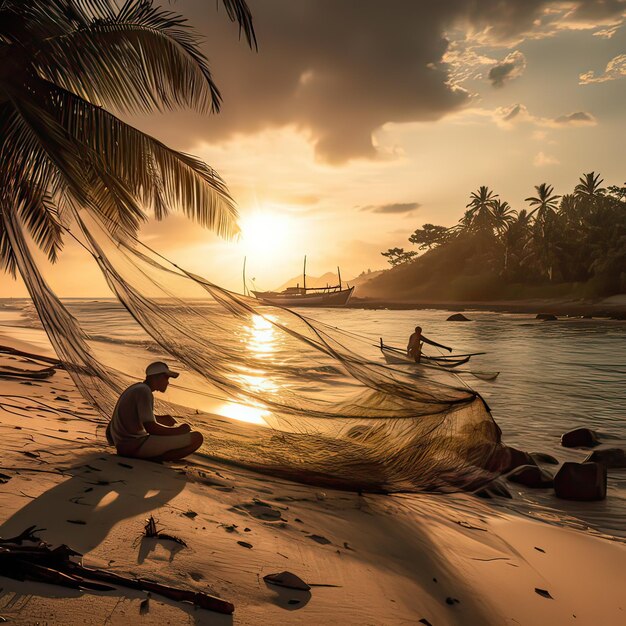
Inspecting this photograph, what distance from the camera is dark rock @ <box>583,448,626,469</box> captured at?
23.1 ft

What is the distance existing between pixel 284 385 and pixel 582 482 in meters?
3.83

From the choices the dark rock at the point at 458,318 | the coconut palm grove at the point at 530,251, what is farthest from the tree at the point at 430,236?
the dark rock at the point at 458,318

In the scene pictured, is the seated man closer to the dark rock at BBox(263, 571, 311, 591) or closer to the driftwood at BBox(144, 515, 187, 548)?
the driftwood at BBox(144, 515, 187, 548)

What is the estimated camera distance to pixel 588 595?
12.0 ft

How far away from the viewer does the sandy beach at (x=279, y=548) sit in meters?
2.64

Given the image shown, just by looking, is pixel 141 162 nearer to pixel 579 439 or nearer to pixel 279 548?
pixel 279 548

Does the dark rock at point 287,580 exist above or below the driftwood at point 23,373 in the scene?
below

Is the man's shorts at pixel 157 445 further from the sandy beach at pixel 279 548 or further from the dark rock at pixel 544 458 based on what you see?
the dark rock at pixel 544 458

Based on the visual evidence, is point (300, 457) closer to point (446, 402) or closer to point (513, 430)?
point (446, 402)

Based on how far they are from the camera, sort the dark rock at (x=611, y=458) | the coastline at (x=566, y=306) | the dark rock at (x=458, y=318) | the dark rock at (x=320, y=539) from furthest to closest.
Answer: the dark rock at (x=458, y=318) < the coastline at (x=566, y=306) < the dark rock at (x=611, y=458) < the dark rock at (x=320, y=539)

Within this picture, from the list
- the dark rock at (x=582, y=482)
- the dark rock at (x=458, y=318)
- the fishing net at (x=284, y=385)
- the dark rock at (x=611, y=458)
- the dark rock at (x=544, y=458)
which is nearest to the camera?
the fishing net at (x=284, y=385)

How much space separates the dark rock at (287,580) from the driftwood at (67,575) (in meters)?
0.46

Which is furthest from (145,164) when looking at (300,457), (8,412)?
(300,457)

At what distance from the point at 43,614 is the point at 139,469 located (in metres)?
2.34
